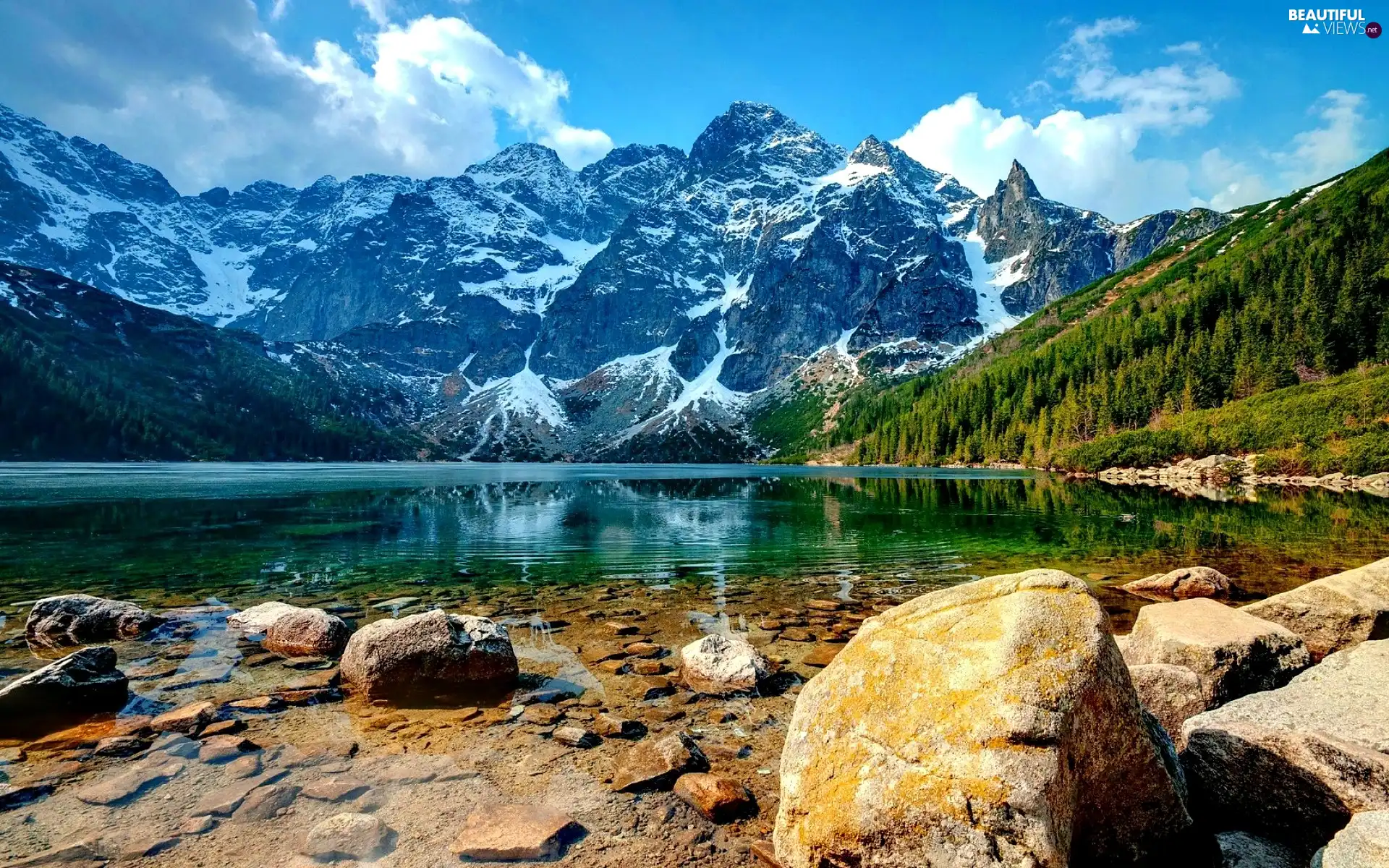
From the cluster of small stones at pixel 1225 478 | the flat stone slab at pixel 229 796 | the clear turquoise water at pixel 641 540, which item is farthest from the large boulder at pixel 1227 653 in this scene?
the cluster of small stones at pixel 1225 478

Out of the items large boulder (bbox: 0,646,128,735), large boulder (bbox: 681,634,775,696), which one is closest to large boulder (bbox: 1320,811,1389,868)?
large boulder (bbox: 681,634,775,696)

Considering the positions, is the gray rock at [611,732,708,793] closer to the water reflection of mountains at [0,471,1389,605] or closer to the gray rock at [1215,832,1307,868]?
the gray rock at [1215,832,1307,868]

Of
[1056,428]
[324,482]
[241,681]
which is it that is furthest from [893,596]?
[1056,428]

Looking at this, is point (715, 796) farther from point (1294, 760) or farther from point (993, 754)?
point (1294, 760)

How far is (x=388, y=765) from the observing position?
977cm

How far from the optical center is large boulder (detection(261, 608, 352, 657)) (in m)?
15.7

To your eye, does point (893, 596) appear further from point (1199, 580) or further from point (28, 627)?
point (28, 627)

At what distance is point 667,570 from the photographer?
2844 centimetres

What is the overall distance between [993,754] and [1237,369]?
147622 mm

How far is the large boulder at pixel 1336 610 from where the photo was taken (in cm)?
1268

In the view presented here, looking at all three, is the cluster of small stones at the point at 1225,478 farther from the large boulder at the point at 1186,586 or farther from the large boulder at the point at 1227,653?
the large boulder at the point at 1227,653

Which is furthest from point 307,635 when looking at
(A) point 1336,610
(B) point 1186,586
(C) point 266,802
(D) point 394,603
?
(B) point 1186,586

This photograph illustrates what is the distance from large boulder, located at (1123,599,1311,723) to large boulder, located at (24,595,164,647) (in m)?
24.3

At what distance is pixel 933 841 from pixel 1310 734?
14.4ft
